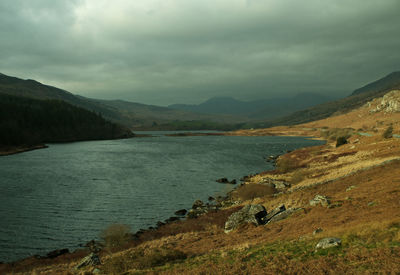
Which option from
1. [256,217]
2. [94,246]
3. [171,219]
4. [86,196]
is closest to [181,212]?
[171,219]

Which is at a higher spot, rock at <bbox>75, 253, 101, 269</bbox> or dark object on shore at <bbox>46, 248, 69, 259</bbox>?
rock at <bbox>75, 253, 101, 269</bbox>

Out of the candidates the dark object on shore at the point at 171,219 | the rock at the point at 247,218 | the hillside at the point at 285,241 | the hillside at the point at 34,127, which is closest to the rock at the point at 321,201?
the hillside at the point at 285,241

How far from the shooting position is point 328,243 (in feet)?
45.7

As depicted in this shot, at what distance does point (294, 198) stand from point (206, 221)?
11.2 meters

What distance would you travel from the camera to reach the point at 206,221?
32031mm

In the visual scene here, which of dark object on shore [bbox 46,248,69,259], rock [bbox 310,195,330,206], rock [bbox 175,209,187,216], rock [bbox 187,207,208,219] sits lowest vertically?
rock [bbox 175,209,187,216]

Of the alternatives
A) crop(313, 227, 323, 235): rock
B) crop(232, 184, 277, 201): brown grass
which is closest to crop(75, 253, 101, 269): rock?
crop(313, 227, 323, 235): rock

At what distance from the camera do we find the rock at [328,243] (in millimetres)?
13750

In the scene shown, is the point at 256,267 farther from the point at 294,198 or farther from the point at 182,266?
the point at 294,198

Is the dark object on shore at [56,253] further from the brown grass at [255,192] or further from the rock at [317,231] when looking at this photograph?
Answer: the brown grass at [255,192]

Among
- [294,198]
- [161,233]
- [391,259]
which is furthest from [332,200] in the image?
[161,233]

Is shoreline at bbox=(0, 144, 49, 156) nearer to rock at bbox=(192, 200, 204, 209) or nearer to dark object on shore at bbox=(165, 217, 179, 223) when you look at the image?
rock at bbox=(192, 200, 204, 209)

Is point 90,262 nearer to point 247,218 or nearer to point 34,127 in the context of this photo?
point 247,218

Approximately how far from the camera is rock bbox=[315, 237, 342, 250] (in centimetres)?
1375
